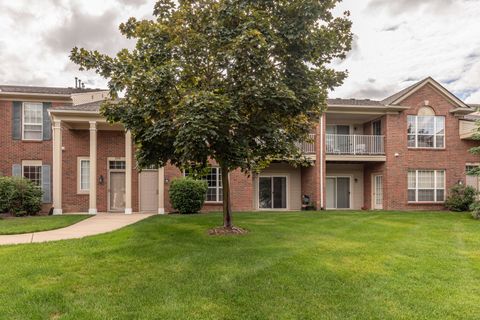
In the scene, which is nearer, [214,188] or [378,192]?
[214,188]

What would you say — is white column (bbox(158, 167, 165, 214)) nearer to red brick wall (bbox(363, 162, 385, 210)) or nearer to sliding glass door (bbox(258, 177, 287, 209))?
sliding glass door (bbox(258, 177, 287, 209))

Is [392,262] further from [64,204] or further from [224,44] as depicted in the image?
[64,204]

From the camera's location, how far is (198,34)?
802 centimetres

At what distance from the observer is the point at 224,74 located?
26.7 ft

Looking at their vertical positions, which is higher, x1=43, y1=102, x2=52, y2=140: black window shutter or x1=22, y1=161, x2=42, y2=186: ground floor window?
x1=43, y1=102, x2=52, y2=140: black window shutter

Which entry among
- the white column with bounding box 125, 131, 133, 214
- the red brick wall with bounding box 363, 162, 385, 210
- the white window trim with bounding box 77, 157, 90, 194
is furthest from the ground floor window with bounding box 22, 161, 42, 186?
the red brick wall with bounding box 363, 162, 385, 210

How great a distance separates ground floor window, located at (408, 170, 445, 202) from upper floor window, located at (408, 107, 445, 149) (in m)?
1.50

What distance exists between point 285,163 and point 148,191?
761cm

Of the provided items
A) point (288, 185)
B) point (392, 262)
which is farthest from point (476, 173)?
point (392, 262)

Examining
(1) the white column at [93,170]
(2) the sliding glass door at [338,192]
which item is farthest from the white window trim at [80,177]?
(2) the sliding glass door at [338,192]

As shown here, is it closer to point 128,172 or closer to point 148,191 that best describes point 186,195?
point 128,172

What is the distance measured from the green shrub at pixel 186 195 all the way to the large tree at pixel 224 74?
20.8ft

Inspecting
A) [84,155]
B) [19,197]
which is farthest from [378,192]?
[19,197]

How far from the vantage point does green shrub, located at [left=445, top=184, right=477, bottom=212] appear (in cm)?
1769
